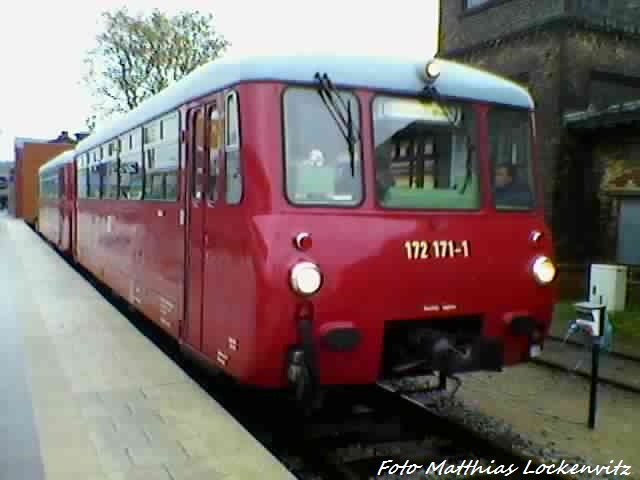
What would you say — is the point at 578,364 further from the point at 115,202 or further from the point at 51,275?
the point at 51,275

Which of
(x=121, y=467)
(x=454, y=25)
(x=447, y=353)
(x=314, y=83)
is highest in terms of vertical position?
(x=454, y=25)

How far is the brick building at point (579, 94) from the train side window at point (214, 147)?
9083 millimetres

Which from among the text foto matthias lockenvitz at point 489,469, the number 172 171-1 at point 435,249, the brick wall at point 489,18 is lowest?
the text foto matthias lockenvitz at point 489,469

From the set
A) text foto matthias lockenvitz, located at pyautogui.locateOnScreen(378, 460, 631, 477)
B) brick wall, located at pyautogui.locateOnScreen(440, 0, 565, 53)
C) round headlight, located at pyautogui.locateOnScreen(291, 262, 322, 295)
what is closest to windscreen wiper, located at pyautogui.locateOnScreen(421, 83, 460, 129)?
round headlight, located at pyautogui.locateOnScreen(291, 262, 322, 295)

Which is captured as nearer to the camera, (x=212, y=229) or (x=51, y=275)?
(x=212, y=229)

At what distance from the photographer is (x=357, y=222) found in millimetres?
4676

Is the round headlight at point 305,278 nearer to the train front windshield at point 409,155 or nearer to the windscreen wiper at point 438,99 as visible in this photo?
the train front windshield at point 409,155

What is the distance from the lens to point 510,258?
205 inches

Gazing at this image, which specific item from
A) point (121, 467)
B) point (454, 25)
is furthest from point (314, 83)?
point (454, 25)

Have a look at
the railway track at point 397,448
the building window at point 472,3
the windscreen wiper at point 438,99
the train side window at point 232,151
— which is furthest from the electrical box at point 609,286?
the train side window at point 232,151

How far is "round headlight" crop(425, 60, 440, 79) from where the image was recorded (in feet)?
16.6

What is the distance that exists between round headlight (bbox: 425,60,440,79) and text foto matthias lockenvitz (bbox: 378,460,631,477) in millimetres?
2802

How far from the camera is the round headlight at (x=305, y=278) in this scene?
4.39 meters

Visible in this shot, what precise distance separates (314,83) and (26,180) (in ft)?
155
